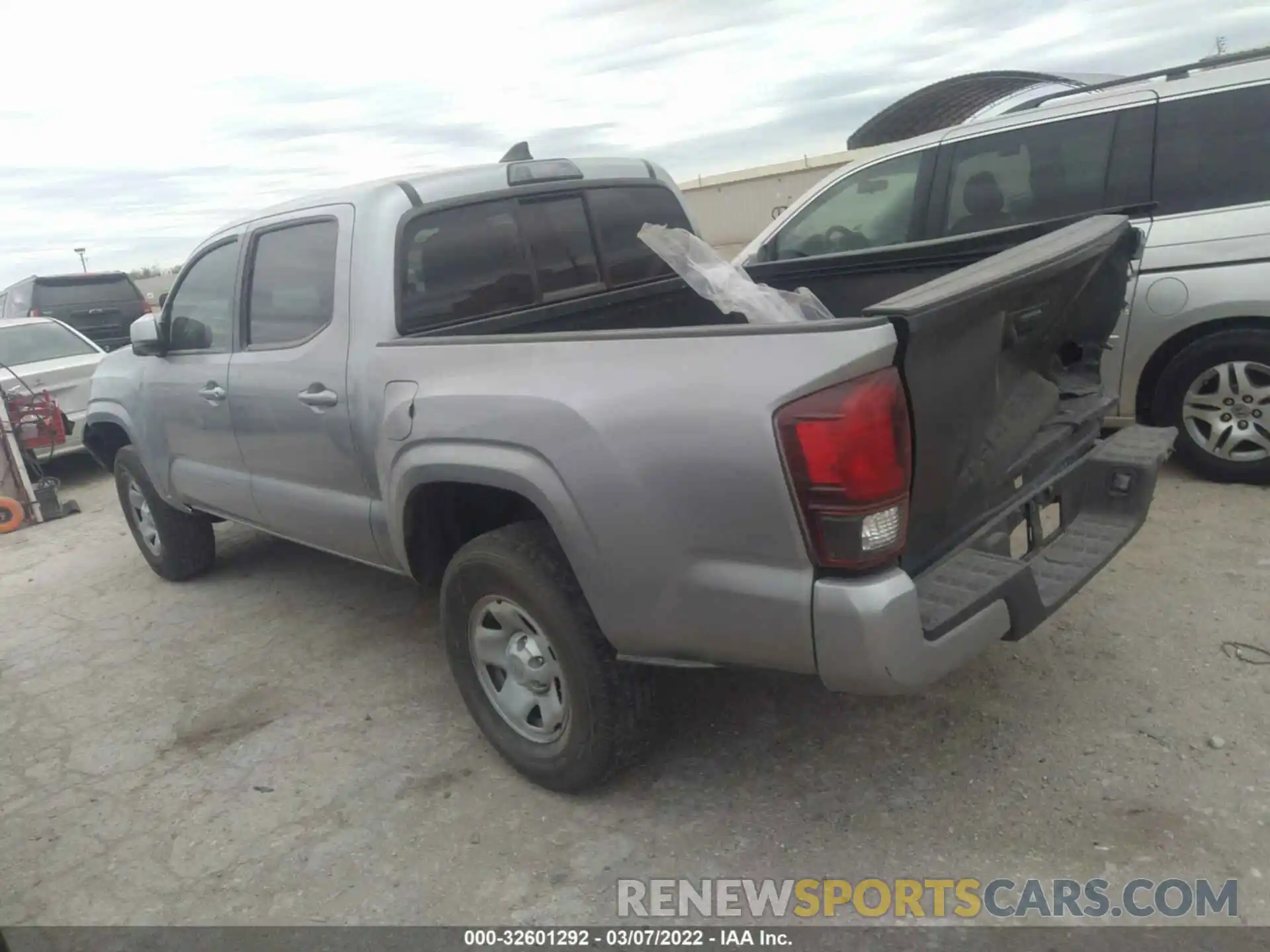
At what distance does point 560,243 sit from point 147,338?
2.24 meters

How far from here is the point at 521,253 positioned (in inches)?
144

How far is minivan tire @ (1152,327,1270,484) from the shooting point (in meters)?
4.61

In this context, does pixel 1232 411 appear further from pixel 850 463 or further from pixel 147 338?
pixel 147 338

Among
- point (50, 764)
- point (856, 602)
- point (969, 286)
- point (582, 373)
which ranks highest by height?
point (969, 286)

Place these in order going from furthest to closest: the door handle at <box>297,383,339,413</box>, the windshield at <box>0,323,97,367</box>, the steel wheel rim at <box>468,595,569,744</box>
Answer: the windshield at <box>0,323,97,367</box>
the door handle at <box>297,383,339,413</box>
the steel wheel rim at <box>468,595,569,744</box>

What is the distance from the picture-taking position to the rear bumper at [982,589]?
2160 millimetres

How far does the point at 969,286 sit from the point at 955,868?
Result: 151 cm

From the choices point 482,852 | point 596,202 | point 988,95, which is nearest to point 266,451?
point 596,202

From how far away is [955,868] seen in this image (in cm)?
250

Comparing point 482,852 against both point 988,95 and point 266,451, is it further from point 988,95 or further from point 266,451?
point 988,95

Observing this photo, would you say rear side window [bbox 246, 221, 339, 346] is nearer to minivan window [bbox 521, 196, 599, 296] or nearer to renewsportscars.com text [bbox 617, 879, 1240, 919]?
minivan window [bbox 521, 196, 599, 296]

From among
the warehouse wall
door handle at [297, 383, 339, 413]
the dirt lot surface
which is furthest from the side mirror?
the warehouse wall

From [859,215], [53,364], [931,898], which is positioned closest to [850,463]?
[931,898]

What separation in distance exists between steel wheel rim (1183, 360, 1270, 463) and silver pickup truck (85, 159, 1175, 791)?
1.84 meters
